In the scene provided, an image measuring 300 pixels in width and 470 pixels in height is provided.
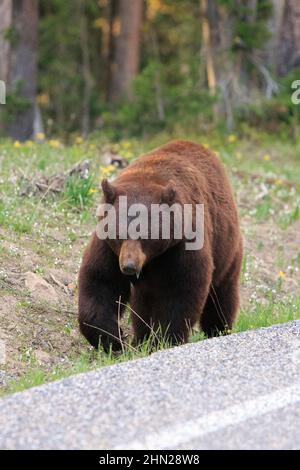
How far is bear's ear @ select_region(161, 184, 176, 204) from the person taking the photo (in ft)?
22.1

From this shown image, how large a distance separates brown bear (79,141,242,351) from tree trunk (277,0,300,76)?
43.8 ft

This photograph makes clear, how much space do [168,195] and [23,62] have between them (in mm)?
12442

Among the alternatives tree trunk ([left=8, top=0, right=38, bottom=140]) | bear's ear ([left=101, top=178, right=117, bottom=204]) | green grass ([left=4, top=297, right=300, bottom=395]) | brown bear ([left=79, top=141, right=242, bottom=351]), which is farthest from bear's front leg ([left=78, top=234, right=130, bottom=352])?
tree trunk ([left=8, top=0, right=38, bottom=140])

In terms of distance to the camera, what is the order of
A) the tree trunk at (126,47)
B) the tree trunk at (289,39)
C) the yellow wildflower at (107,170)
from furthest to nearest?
1. the tree trunk at (126,47)
2. the tree trunk at (289,39)
3. the yellow wildflower at (107,170)

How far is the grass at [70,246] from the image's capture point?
7387 mm

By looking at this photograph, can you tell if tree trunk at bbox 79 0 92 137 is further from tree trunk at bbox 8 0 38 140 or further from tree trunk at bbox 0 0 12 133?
tree trunk at bbox 0 0 12 133

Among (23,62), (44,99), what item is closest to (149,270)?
(23,62)

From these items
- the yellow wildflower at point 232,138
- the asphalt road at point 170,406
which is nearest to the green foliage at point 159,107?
the yellow wildflower at point 232,138

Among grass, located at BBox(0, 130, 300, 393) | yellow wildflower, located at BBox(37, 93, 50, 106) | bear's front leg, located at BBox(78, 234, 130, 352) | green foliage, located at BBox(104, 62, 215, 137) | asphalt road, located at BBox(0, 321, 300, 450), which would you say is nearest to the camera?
asphalt road, located at BBox(0, 321, 300, 450)

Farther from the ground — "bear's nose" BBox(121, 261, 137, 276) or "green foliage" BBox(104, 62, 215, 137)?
"bear's nose" BBox(121, 261, 137, 276)

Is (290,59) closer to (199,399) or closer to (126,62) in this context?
(126,62)

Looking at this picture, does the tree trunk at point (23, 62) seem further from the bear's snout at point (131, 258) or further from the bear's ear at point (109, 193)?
the bear's snout at point (131, 258)
